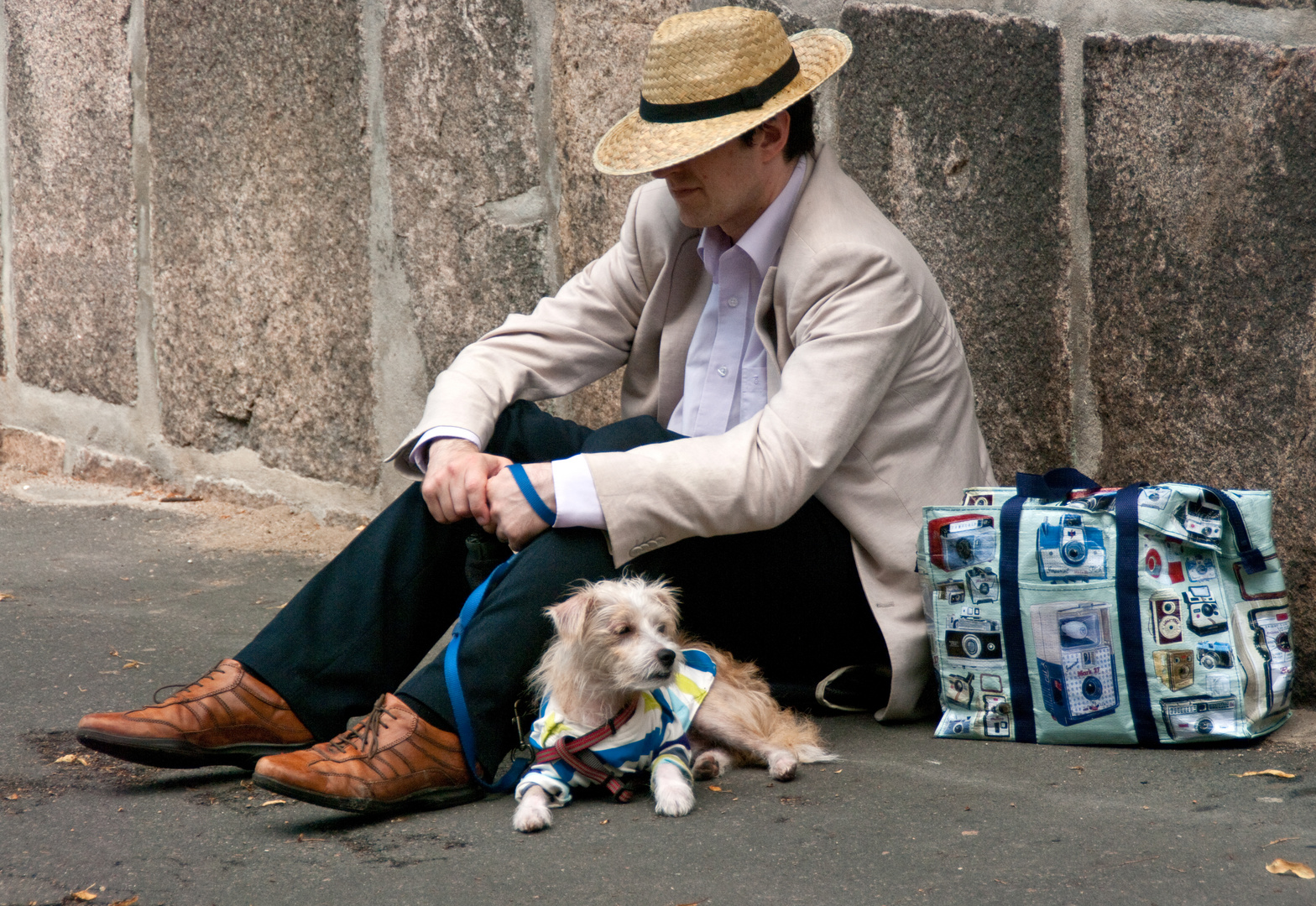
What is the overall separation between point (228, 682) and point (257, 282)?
2462 mm

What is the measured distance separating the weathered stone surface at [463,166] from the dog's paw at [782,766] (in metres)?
1.89

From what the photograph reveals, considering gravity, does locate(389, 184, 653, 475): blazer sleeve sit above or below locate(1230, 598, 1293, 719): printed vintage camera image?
above

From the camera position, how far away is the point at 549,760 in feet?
7.45

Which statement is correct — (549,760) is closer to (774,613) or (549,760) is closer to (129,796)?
(774,613)

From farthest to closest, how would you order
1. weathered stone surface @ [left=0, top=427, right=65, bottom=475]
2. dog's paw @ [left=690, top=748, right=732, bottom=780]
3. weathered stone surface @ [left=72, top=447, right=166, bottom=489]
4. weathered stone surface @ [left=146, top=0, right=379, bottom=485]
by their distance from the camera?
1. weathered stone surface @ [left=0, top=427, right=65, bottom=475]
2. weathered stone surface @ [left=72, top=447, right=166, bottom=489]
3. weathered stone surface @ [left=146, top=0, right=379, bottom=485]
4. dog's paw @ [left=690, top=748, right=732, bottom=780]

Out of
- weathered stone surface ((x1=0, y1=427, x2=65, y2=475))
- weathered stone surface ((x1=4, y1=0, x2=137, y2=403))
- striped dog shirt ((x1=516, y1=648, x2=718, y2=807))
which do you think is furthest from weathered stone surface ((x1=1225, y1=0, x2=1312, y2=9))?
weathered stone surface ((x1=0, y1=427, x2=65, y2=475))

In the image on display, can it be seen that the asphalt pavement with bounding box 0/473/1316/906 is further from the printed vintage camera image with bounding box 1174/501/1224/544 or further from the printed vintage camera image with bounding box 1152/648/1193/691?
the printed vintage camera image with bounding box 1174/501/1224/544

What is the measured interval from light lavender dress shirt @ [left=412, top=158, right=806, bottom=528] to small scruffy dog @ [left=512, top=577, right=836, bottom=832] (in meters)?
0.51

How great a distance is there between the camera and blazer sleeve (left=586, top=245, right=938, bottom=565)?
7.77 feet

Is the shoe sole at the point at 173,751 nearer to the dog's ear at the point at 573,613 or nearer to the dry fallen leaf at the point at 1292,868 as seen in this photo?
the dog's ear at the point at 573,613

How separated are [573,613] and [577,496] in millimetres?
229

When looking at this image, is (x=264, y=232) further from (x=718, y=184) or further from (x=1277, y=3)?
(x=1277, y=3)

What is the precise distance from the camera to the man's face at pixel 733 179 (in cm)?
257

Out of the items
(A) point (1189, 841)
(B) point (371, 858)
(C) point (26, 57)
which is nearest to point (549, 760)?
(B) point (371, 858)
